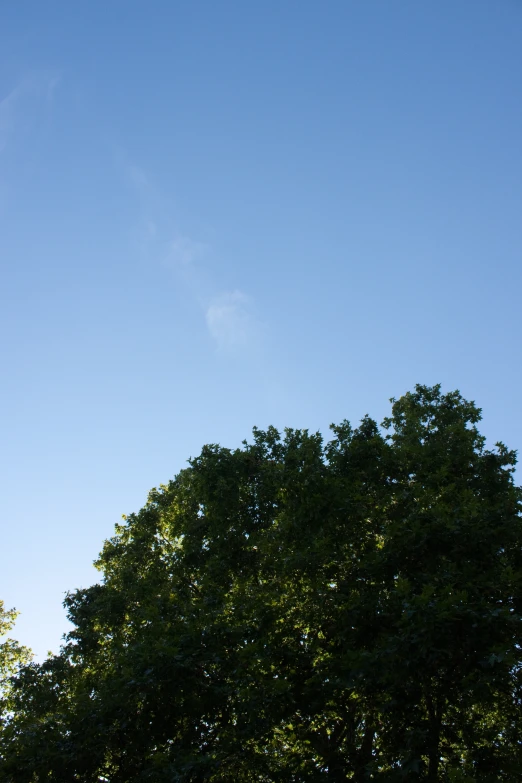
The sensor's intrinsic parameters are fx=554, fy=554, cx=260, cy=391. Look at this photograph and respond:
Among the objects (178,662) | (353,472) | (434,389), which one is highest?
(434,389)

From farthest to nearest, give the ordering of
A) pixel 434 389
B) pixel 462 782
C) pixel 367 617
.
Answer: pixel 434 389 < pixel 367 617 < pixel 462 782

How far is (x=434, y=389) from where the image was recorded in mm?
20797

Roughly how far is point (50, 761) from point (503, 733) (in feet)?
31.3

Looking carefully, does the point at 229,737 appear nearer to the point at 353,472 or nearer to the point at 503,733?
the point at 503,733

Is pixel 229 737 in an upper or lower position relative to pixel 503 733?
lower

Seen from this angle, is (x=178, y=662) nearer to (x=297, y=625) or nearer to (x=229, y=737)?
(x=229, y=737)

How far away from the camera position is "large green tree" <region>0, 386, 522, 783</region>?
9891 millimetres

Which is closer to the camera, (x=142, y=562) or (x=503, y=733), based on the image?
(x=503, y=733)

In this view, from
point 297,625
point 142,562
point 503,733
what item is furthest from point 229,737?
point 142,562

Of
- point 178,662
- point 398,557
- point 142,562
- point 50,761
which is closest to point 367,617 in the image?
point 398,557

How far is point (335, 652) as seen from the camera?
11.7 meters

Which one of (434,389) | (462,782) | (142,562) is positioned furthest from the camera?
(434,389)

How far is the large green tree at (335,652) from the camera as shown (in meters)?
9.89

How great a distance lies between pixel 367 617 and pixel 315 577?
5.76 ft
